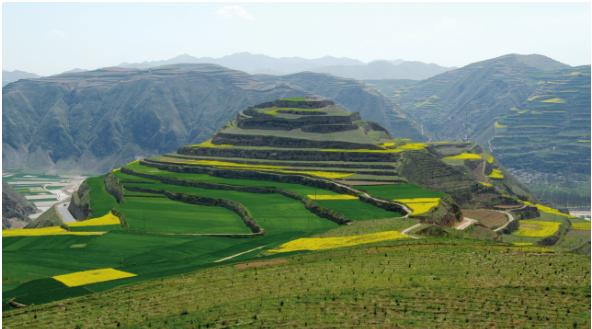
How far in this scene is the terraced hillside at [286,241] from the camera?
38.8 m

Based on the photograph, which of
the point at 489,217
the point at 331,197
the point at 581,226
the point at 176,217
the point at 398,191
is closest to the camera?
the point at 176,217

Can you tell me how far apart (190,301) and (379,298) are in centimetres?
1075

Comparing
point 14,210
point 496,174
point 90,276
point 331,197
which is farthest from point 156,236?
point 496,174

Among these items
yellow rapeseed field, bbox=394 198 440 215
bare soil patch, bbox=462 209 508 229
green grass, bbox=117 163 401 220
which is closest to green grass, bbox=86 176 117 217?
green grass, bbox=117 163 401 220

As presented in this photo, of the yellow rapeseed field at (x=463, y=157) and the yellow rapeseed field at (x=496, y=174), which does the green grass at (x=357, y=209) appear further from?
the yellow rapeseed field at (x=463, y=157)

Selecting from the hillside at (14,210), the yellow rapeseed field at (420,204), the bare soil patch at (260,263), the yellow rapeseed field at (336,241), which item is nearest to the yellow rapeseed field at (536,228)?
the yellow rapeseed field at (420,204)

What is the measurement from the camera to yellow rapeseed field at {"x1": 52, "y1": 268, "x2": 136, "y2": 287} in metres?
48.6

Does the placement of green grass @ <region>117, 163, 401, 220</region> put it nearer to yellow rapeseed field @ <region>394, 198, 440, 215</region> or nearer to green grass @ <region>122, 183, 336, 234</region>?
yellow rapeseed field @ <region>394, 198, 440, 215</region>

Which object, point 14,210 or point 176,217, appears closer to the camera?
point 176,217

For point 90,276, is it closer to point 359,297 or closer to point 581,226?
point 359,297

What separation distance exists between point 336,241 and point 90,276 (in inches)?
819

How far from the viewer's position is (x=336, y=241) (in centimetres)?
6056

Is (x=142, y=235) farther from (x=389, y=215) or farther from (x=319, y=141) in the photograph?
(x=319, y=141)

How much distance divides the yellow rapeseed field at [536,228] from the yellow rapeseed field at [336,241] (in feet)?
109
